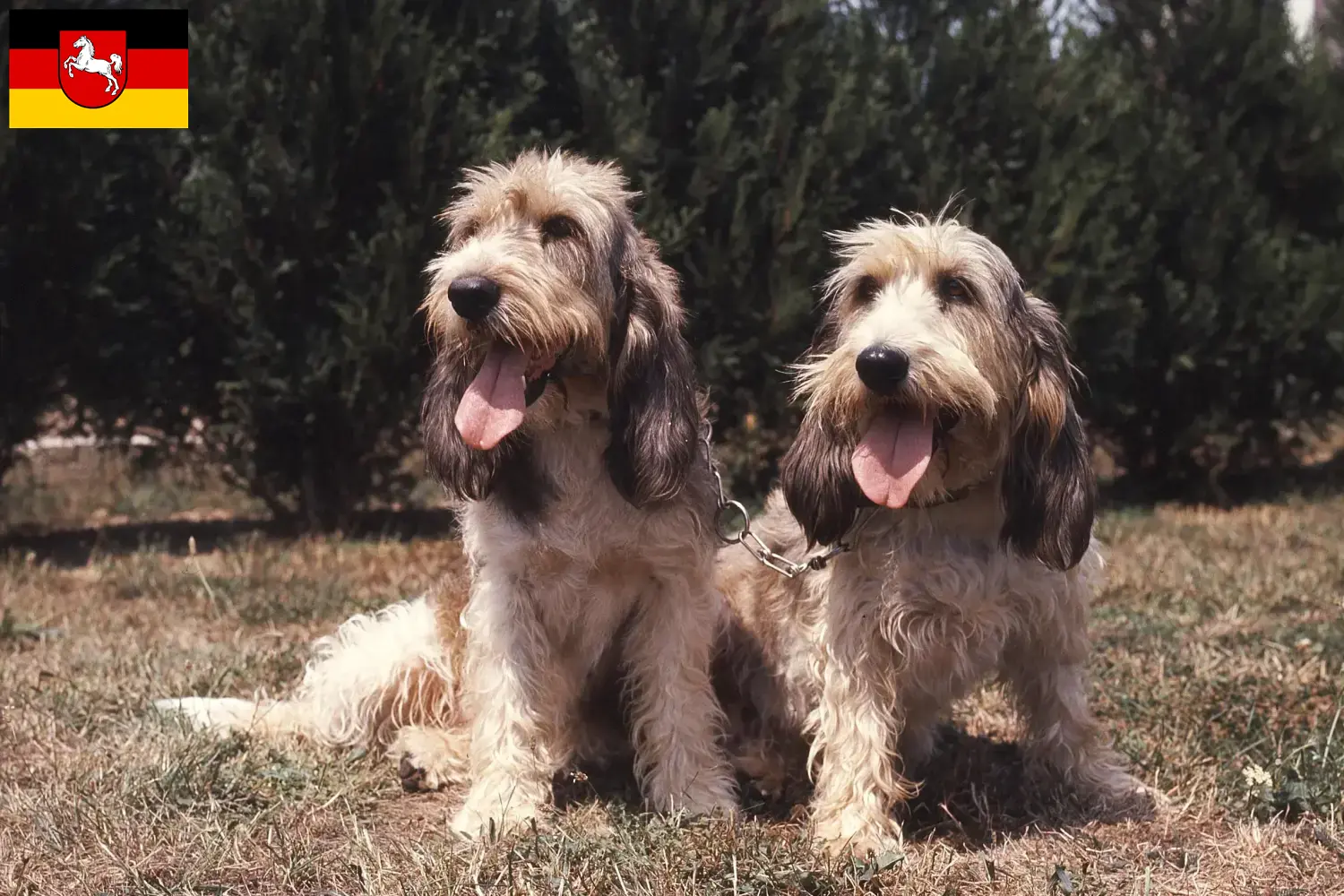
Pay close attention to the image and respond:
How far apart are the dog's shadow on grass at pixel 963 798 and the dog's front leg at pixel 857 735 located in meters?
0.17

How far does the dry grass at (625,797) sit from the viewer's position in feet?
9.34

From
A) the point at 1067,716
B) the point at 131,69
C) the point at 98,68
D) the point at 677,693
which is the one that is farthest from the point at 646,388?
the point at 131,69

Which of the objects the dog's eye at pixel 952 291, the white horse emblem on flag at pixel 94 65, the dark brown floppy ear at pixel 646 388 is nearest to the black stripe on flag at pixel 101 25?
the white horse emblem on flag at pixel 94 65

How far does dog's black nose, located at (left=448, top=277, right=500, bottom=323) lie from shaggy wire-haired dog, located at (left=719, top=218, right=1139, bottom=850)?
88cm

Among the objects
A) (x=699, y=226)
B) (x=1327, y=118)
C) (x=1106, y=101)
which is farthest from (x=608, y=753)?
(x=1327, y=118)

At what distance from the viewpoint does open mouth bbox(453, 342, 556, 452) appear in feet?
10.3

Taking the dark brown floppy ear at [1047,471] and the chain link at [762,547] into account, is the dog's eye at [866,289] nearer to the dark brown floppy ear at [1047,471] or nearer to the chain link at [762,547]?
the dark brown floppy ear at [1047,471]

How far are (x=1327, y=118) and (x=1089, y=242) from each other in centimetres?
302

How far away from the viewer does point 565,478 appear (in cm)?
335

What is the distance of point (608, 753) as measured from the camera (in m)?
3.95

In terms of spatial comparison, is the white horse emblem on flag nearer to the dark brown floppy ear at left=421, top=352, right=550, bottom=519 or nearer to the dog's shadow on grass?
the dark brown floppy ear at left=421, top=352, right=550, bottom=519

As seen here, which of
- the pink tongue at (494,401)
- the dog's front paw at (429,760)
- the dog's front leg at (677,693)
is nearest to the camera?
the pink tongue at (494,401)

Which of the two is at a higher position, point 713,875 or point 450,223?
point 450,223

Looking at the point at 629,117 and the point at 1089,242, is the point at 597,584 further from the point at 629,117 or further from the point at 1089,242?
the point at 1089,242
